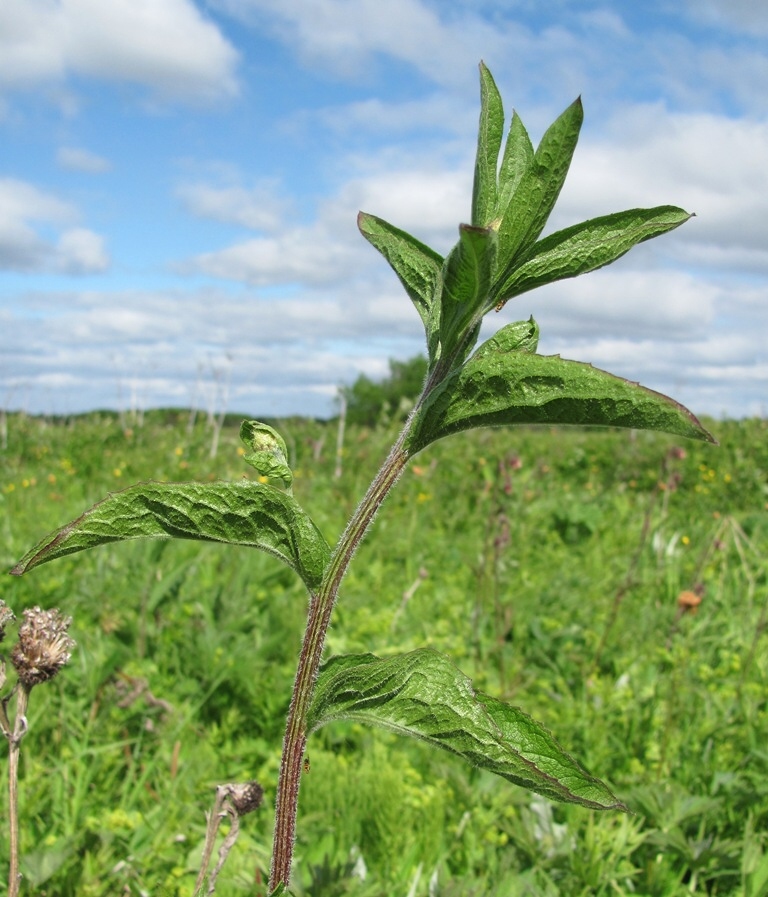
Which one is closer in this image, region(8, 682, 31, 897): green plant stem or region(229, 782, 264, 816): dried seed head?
region(8, 682, 31, 897): green plant stem

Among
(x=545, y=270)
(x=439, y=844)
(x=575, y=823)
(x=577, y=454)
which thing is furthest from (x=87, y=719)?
(x=577, y=454)

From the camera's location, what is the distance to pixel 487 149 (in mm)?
971

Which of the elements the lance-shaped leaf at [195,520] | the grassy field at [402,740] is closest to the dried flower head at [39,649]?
the lance-shaped leaf at [195,520]

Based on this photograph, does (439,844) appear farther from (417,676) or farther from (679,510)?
(679,510)

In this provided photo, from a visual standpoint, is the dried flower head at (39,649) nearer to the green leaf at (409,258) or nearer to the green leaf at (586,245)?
the green leaf at (409,258)

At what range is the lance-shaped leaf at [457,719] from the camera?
0.93 m

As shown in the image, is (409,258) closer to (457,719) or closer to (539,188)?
(539,188)

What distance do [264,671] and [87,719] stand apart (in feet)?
2.18

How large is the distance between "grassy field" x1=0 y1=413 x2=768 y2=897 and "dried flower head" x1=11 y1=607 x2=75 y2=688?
28.8 inches

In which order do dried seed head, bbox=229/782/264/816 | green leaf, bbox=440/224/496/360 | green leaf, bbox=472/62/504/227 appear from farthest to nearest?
dried seed head, bbox=229/782/264/816
green leaf, bbox=472/62/504/227
green leaf, bbox=440/224/496/360

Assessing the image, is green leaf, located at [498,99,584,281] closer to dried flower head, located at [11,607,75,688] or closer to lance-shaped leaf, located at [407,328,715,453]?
lance-shaped leaf, located at [407,328,715,453]

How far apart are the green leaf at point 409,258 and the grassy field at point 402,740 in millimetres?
1201

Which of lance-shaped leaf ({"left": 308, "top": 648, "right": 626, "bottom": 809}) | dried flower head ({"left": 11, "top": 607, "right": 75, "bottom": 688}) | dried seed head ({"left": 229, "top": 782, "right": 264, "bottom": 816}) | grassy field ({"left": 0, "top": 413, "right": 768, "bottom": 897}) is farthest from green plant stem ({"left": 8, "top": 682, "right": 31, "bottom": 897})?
grassy field ({"left": 0, "top": 413, "right": 768, "bottom": 897})

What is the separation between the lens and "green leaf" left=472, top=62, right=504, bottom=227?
0.97m
